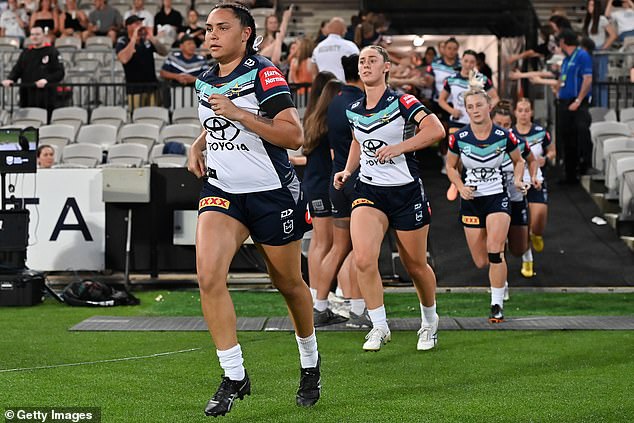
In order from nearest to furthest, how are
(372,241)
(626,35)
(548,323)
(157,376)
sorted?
(157,376), (372,241), (548,323), (626,35)

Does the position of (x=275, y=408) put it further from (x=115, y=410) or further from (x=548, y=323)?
(x=548, y=323)

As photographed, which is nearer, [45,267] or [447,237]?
[45,267]

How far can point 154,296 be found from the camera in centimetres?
1112

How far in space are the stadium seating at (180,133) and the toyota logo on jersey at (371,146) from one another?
6.83m

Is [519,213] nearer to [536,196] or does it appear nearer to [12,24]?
[536,196]

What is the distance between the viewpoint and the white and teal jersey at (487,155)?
9.27m

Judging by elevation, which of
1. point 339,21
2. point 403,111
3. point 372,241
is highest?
point 339,21

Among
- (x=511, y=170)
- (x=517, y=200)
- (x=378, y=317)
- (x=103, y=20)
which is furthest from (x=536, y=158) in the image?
(x=103, y=20)

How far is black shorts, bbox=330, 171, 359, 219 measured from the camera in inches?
339

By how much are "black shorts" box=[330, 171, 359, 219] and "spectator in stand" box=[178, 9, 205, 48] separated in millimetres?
9489

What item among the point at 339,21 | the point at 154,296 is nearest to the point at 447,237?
the point at 339,21

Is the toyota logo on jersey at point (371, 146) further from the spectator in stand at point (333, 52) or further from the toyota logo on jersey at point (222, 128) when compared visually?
the spectator in stand at point (333, 52)

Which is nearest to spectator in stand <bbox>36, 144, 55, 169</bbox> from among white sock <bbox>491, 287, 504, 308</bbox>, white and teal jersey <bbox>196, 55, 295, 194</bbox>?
white sock <bbox>491, 287, 504, 308</bbox>

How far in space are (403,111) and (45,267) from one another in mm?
5667
